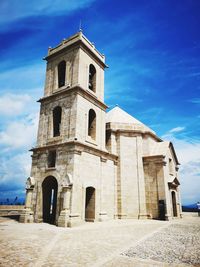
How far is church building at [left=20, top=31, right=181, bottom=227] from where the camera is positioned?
640 inches

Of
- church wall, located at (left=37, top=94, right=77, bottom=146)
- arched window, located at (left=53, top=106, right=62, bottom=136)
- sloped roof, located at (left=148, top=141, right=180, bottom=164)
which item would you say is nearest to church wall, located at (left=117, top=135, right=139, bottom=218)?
sloped roof, located at (left=148, top=141, right=180, bottom=164)

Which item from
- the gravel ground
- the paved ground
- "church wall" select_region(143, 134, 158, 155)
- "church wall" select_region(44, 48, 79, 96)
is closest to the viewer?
the paved ground

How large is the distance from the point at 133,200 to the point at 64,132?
9.76m

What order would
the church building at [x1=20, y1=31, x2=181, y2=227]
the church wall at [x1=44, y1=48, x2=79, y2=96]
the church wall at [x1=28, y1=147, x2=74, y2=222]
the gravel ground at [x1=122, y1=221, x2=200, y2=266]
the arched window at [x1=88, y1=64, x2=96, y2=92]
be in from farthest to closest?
the arched window at [x1=88, y1=64, x2=96, y2=92], the church wall at [x1=44, y1=48, x2=79, y2=96], the church building at [x1=20, y1=31, x2=181, y2=227], the church wall at [x1=28, y1=147, x2=74, y2=222], the gravel ground at [x1=122, y1=221, x2=200, y2=266]

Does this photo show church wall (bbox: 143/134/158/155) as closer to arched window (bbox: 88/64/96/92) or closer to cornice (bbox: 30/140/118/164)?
cornice (bbox: 30/140/118/164)

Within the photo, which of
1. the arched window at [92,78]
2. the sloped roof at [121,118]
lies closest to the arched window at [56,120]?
the arched window at [92,78]

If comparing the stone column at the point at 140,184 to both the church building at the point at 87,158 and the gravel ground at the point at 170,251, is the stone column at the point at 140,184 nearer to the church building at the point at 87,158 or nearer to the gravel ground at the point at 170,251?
the church building at the point at 87,158

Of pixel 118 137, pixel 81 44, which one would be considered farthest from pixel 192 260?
pixel 81 44

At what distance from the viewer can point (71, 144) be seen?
16.3 m

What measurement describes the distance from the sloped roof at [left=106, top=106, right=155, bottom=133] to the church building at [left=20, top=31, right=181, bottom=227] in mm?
165

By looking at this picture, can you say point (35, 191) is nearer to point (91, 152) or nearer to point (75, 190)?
point (75, 190)

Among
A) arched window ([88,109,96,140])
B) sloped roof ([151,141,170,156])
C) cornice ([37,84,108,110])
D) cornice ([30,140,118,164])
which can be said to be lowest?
cornice ([30,140,118,164])

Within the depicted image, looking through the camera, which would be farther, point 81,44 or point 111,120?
point 111,120

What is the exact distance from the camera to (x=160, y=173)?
829 inches
